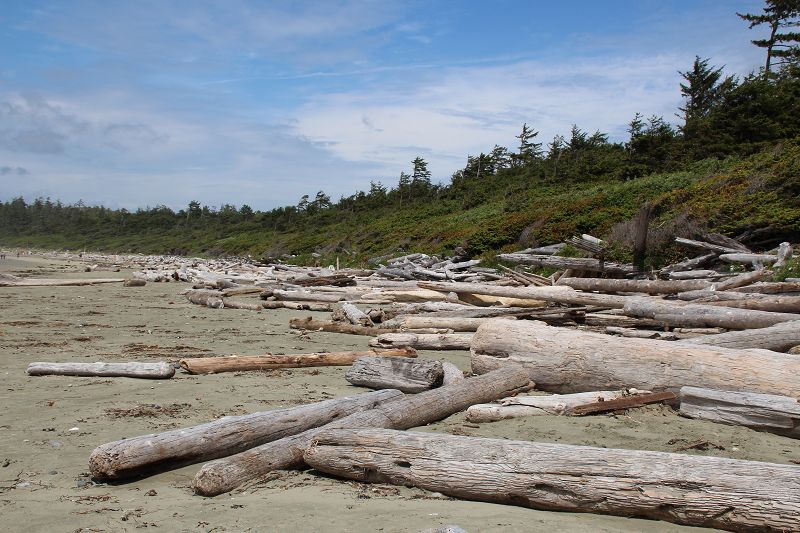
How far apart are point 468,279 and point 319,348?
10.7m

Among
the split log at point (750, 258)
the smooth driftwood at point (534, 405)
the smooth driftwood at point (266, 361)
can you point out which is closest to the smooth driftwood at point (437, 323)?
the smooth driftwood at point (266, 361)

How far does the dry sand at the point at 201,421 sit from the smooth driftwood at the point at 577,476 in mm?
89

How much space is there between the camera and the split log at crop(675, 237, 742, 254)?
1462 centimetres

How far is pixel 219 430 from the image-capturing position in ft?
13.6

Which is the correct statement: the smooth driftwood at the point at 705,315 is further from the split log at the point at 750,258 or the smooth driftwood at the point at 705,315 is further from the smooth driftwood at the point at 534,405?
the split log at the point at 750,258

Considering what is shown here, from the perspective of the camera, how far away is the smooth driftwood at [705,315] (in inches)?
315

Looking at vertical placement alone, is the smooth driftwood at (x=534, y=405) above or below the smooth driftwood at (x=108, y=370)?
above

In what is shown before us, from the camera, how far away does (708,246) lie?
14.9 m

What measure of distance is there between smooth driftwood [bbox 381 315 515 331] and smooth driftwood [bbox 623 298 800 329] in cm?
228

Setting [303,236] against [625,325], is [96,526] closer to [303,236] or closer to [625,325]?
[625,325]

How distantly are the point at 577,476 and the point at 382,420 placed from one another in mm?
1747

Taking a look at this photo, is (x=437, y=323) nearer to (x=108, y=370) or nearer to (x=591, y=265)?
(x=108, y=370)

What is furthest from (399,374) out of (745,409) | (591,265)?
(591,265)

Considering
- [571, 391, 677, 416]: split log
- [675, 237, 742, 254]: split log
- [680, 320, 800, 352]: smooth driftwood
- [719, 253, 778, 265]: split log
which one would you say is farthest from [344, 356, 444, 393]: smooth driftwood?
[675, 237, 742, 254]: split log
